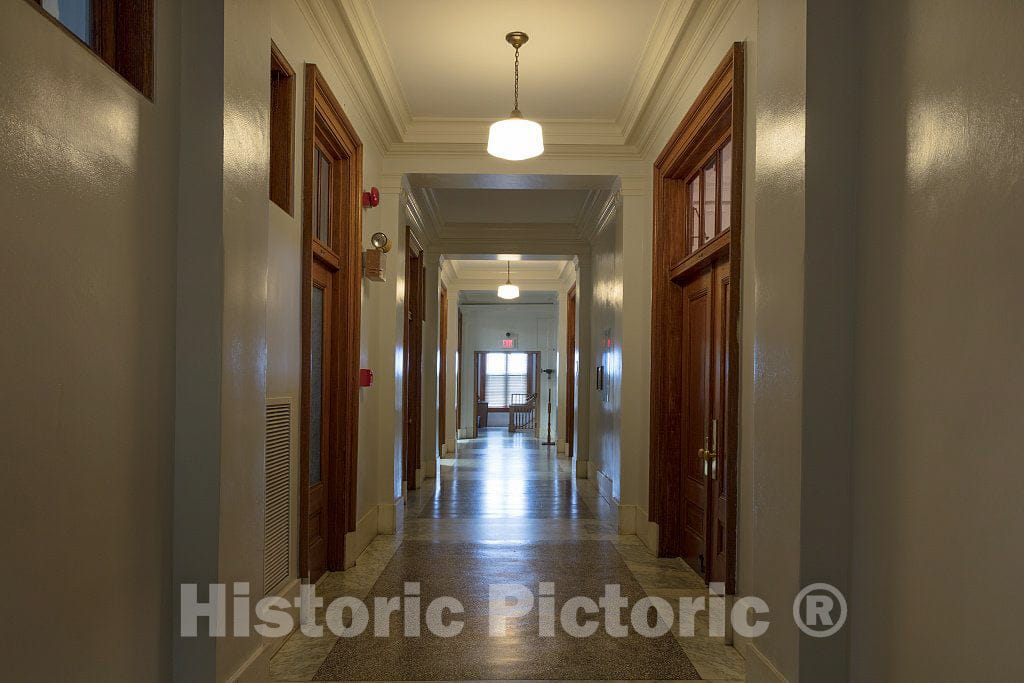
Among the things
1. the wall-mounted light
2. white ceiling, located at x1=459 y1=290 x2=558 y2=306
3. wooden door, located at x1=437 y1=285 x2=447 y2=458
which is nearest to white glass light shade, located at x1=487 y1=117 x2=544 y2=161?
the wall-mounted light

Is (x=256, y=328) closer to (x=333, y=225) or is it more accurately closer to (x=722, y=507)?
(x=333, y=225)

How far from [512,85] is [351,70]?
1125 millimetres

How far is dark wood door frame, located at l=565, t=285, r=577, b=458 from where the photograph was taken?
12336mm

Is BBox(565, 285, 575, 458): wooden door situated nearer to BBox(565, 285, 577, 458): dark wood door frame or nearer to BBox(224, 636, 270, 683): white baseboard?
BBox(565, 285, 577, 458): dark wood door frame

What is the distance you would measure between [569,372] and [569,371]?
2 centimetres

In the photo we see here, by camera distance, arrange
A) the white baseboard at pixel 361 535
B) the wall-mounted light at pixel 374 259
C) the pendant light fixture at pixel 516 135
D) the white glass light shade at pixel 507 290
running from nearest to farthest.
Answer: the pendant light fixture at pixel 516 135
the white baseboard at pixel 361 535
the wall-mounted light at pixel 374 259
the white glass light shade at pixel 507 290

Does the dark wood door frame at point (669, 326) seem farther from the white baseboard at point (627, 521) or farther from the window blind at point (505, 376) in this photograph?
the window blind at point (505, 376)

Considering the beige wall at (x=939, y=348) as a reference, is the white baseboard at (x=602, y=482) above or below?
below

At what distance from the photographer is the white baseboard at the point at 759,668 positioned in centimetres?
268

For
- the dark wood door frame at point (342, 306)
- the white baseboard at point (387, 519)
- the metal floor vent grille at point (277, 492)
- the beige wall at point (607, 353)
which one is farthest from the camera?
the beige wall at point (607, 353)

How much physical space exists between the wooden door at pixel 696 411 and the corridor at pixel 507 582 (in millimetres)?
249

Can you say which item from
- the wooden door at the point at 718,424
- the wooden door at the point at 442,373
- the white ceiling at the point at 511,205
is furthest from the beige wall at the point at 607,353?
the wooden door at the point at 442,373

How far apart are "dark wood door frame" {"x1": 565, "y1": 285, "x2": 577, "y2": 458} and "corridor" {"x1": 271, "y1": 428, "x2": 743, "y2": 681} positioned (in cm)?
346

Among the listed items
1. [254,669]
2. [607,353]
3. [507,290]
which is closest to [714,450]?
[254,669]
